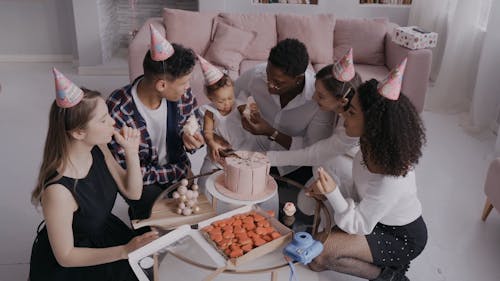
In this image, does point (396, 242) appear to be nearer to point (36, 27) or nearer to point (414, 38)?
point (414, 38)

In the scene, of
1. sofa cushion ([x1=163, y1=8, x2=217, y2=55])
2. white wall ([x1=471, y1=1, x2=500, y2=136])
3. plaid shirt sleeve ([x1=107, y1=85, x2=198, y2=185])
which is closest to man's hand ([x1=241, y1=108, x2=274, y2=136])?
plaid shirt sleeve ([x1=107, y1=85, x2=198, y2=185])

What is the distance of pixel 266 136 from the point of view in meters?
2.22

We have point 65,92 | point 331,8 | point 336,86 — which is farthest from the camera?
point 331,8

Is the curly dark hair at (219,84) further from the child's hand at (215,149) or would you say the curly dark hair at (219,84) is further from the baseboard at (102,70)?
the baseboard at (102,70)

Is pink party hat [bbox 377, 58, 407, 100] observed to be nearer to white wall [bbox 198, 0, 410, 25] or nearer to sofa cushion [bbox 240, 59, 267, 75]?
sofa cushion [bbox 240, 59, 267, 75]

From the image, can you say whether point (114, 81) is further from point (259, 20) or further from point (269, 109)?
point (269, 109)

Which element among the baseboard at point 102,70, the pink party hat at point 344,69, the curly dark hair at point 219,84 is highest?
the pink party hat at point 344,69

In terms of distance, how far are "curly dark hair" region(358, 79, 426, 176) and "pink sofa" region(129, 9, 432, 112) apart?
1987 mm

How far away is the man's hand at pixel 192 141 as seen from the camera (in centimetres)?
197

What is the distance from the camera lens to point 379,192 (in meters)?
1.66

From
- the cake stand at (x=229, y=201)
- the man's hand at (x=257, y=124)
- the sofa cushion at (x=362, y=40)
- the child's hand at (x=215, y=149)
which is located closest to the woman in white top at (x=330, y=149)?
the man's hand at (x=257, y=124)

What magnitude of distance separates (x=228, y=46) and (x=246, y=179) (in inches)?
83.5

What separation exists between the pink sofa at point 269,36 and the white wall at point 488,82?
413 mm

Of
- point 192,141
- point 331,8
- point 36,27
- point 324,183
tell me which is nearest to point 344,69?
point 324,183
